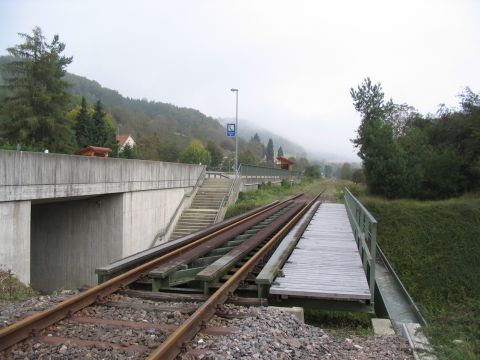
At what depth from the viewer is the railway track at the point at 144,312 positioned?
4492mm

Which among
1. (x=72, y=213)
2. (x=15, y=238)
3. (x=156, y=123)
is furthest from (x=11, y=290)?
(x=156, y=123)

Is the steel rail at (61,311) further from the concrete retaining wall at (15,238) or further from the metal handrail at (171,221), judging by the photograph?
the metal handrail at (171,221)

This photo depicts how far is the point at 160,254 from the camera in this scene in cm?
964

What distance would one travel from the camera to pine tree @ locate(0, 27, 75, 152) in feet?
130

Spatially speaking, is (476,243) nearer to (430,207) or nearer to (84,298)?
(430,207)

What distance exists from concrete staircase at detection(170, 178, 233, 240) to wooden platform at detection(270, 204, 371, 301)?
939 centimetres

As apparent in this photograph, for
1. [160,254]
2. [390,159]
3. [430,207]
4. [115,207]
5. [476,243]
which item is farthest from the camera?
[390,159]

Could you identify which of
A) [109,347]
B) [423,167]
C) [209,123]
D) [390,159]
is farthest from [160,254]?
[209,123]

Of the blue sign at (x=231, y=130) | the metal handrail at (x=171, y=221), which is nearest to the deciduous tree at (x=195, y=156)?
the blue sign at (x=231, y=130)

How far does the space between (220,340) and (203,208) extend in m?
18.5

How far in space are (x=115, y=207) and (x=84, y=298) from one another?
1043 cm

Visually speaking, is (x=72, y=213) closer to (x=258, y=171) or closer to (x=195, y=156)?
(x=258, y=171)

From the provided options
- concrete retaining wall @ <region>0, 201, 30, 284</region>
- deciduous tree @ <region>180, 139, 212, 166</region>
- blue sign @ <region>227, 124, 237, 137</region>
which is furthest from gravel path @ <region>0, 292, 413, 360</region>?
deciduous tree @ <region>180, 139, 212, 166</region>

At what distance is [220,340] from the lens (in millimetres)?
4676
